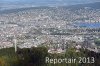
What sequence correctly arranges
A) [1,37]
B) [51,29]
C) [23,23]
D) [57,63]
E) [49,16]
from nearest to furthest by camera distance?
1. [57,63]
2. [1,37]
3. [51,29]
4. [23,23]
5. [49,16]

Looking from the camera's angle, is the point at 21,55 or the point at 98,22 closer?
the point at 21,55

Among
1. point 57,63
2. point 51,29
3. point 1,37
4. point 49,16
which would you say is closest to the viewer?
point 57,63

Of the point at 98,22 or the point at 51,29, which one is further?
the point at 98,22

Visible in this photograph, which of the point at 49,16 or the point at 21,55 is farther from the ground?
the point at 21,55

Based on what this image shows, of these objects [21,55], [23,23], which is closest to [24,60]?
[21,55]

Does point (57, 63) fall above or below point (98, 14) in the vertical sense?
above

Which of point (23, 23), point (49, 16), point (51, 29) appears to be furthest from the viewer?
point (49, 16)

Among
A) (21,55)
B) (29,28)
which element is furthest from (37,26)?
(21,55)

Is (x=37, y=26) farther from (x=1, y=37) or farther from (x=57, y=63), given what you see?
(x=57, y=63)

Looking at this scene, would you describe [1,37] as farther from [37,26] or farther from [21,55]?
[21,55]
